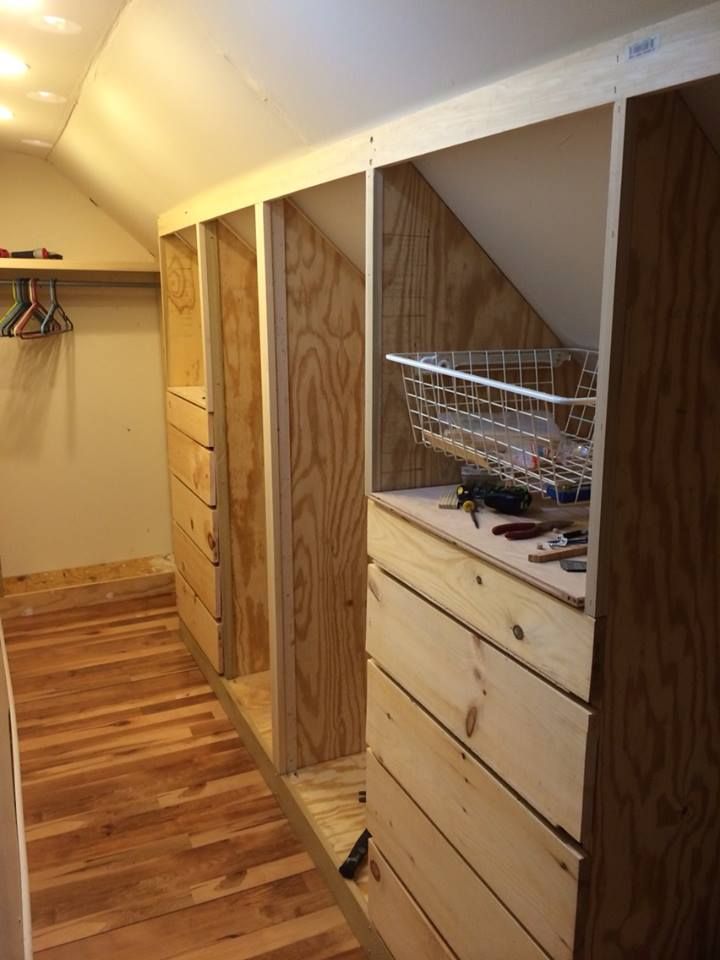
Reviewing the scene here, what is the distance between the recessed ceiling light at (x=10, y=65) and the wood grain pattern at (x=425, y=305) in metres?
1.20

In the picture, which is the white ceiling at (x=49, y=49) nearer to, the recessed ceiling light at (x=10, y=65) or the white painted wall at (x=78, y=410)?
the recessed ceiling light at (x=10, y=65)

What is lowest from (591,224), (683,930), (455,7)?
(683,930)

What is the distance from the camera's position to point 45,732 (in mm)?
2707

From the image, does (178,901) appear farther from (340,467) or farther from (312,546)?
(340,467)

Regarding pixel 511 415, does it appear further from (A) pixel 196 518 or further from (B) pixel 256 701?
(A) pixel 196 518

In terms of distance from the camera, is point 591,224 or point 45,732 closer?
point 591,224

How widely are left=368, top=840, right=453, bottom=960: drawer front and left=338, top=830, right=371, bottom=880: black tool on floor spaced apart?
0.51 ft

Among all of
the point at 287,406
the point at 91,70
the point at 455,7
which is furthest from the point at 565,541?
the point at 91,70

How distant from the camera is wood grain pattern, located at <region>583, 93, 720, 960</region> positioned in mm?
917

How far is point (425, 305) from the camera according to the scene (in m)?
1.51

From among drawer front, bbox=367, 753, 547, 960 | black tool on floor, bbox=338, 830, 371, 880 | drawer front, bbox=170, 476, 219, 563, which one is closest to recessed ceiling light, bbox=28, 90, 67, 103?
drawer front, bbox=170, 476, 219, 563

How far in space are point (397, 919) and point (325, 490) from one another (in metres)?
1.07

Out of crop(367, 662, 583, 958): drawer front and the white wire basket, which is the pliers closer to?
the white wire basket

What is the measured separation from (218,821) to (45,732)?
2.71 ft
